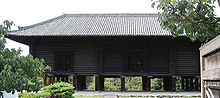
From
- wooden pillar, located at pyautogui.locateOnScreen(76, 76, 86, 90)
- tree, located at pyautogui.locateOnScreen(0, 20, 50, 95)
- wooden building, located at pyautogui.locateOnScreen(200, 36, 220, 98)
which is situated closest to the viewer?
wooden building, located at pyautogui.locateOnScreen(200, 36, 220, 98)

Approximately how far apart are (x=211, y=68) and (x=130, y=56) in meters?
14.6

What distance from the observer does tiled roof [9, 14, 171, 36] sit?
61.3 ft

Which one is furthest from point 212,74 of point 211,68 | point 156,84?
point 156,84

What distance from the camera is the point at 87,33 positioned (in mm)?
18656

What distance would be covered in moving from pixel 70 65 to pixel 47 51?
1959 mm

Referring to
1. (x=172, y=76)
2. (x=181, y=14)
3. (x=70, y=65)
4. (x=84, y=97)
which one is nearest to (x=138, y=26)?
(x=172, y=76)

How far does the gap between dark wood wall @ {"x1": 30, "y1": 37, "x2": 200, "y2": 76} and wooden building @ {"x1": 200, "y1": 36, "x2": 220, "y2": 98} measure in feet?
44.8

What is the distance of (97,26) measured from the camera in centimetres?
2061

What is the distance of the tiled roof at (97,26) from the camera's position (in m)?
18.7

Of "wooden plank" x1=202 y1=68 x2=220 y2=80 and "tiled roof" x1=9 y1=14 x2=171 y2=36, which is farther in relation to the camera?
"tiled roof" x1=9 y1=14 x2=171 y2=36

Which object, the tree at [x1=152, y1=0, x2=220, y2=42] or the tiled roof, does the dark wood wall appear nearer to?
the tiled roof

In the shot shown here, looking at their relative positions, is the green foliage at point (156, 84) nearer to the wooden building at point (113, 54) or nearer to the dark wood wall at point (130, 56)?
the wooden building at point (113, 54)

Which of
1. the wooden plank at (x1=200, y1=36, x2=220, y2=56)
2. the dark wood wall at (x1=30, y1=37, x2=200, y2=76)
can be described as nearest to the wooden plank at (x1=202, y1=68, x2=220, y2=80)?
the wooden plank at (x1=200, y1=36, x2=220, y2=56)

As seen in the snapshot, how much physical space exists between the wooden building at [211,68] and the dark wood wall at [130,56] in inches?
538
